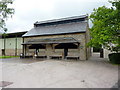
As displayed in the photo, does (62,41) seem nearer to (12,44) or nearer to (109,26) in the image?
(109,26)

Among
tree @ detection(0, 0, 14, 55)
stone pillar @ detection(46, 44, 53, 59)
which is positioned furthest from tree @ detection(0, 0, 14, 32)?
stone pillar @ detection(46, 44, 53, 59)

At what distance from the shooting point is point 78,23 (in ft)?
59.5

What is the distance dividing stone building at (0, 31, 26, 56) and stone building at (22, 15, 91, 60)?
17.2 ft

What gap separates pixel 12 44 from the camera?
2447 cm

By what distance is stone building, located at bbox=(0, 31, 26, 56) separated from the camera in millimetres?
23402

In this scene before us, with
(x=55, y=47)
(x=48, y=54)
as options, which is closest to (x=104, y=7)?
(x=55, y=47)

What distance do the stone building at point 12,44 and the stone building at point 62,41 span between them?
5.26 m

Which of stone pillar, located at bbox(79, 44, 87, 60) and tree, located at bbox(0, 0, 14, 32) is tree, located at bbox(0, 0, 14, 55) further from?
stone pillar, located at bbox(79, 44, 87, 60)

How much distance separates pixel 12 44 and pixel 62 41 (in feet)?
51.8

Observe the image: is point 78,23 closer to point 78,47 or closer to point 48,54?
point 78,47

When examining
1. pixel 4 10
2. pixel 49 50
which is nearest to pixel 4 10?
pixel 4 10

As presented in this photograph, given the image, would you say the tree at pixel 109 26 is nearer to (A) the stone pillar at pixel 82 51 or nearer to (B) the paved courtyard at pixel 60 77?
(B) the paved courtyard at pixel 60 77

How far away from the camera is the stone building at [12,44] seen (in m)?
23.4

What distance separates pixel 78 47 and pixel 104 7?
22.0 ft
